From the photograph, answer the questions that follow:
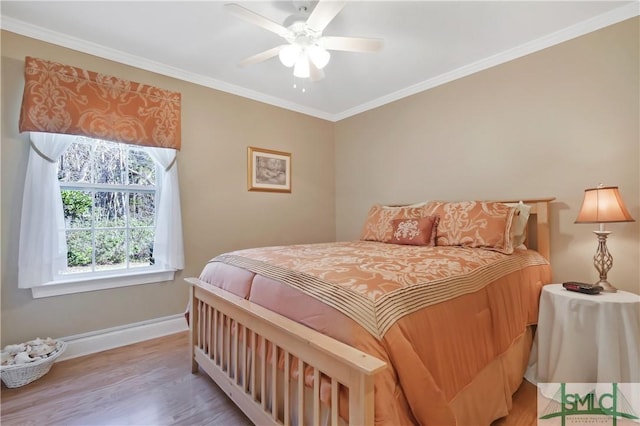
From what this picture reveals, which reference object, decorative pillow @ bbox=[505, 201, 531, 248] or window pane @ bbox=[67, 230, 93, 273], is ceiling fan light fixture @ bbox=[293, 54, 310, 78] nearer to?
decorative pillow @ bbox=[505, 201, 531, 248]

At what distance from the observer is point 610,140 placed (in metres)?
A: 2.08

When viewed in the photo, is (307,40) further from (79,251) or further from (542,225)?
(79,251)

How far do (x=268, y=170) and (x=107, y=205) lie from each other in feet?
5.28

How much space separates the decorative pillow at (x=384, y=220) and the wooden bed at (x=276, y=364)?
1211 millimetres

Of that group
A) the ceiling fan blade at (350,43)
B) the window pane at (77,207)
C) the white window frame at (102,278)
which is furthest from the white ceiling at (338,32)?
the window pane at (77,207)

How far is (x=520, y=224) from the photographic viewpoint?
2.20 metres

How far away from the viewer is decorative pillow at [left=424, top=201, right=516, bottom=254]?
207cm

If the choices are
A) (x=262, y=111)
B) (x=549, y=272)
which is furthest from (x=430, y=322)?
(x=262, y=111)

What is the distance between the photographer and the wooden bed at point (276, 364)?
896 mm

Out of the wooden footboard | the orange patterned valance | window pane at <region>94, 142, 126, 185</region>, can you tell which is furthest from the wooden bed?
the orange patterned valance

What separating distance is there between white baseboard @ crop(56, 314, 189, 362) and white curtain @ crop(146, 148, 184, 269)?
0.53 metres

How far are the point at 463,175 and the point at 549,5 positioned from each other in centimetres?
137
